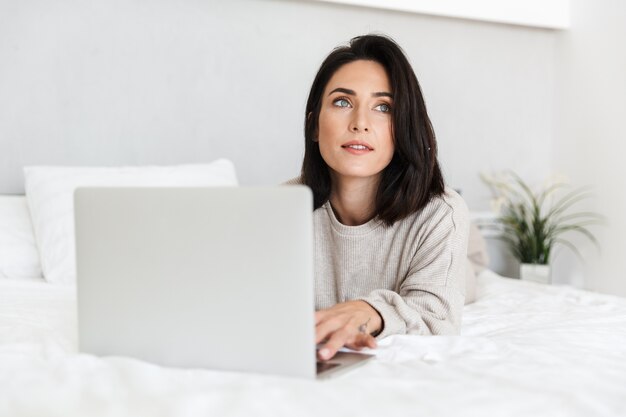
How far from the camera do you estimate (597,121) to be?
3.30m

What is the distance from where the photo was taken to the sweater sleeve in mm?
1302

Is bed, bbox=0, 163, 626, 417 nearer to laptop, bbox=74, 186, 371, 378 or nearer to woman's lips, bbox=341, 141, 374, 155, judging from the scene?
laptop, bbox=74, 186, 371, 378

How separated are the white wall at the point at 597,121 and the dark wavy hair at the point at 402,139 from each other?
6.23 ft

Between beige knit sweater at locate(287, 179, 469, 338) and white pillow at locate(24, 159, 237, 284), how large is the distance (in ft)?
2.75

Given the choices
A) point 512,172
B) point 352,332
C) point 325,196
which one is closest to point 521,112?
point 512,172

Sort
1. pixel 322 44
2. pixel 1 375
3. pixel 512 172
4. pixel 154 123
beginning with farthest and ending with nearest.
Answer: pixel 512 172, pixel 322 44, pixel 154 123, pixel 1 375

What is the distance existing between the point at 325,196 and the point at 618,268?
1999 mm

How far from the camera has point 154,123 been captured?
275cm

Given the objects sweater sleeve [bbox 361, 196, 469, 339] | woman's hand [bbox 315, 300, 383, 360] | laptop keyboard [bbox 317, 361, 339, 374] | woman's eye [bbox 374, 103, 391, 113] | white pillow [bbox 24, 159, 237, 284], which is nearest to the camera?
laptop keyboard [bbox 317, 361, 339, 374]

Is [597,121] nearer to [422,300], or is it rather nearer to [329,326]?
[422,300]

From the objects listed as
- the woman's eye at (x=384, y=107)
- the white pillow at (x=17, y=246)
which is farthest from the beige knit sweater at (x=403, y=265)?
the white pillow at (x=17, y=246)

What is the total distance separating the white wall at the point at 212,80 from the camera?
2.59 meters

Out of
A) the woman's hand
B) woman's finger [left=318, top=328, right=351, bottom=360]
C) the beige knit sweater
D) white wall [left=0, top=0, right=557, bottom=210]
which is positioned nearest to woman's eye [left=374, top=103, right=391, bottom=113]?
the beige knit sweater

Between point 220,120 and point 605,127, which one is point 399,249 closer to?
point 220,120
